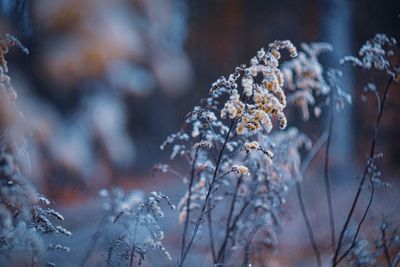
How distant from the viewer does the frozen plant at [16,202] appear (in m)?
2.16

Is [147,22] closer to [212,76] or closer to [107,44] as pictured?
[107,44]

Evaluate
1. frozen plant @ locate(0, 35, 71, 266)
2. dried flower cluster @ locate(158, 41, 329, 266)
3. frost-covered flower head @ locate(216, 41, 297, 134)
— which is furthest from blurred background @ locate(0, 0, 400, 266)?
frost-covered flower head @ locate(216, 41, 297, 134)

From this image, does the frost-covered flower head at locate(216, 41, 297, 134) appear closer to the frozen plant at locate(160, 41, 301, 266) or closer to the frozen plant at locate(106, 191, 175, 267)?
the frozen plant at locate(160, 41, 301, 266)

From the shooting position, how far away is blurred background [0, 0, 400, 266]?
5571 mm

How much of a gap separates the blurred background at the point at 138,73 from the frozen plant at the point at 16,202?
63.2 inches

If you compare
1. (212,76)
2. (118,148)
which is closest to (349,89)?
(212,76)

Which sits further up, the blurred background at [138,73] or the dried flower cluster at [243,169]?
the blurred background at [138,73]

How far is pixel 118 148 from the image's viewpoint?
316 inches

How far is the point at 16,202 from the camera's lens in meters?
2.25

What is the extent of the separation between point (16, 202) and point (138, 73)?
21.2 ft

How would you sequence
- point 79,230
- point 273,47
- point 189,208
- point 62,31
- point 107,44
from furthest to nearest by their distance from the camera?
point 107,44
point 62,31
point 79,230
point 189,208
point 273,47

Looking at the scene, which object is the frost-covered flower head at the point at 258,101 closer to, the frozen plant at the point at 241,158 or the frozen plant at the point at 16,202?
the frozen plant at the point at 241,158

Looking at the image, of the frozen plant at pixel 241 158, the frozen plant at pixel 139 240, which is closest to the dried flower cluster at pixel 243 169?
→ the frozen plant at pixel 241 158

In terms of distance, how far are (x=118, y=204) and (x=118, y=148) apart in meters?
5.10
